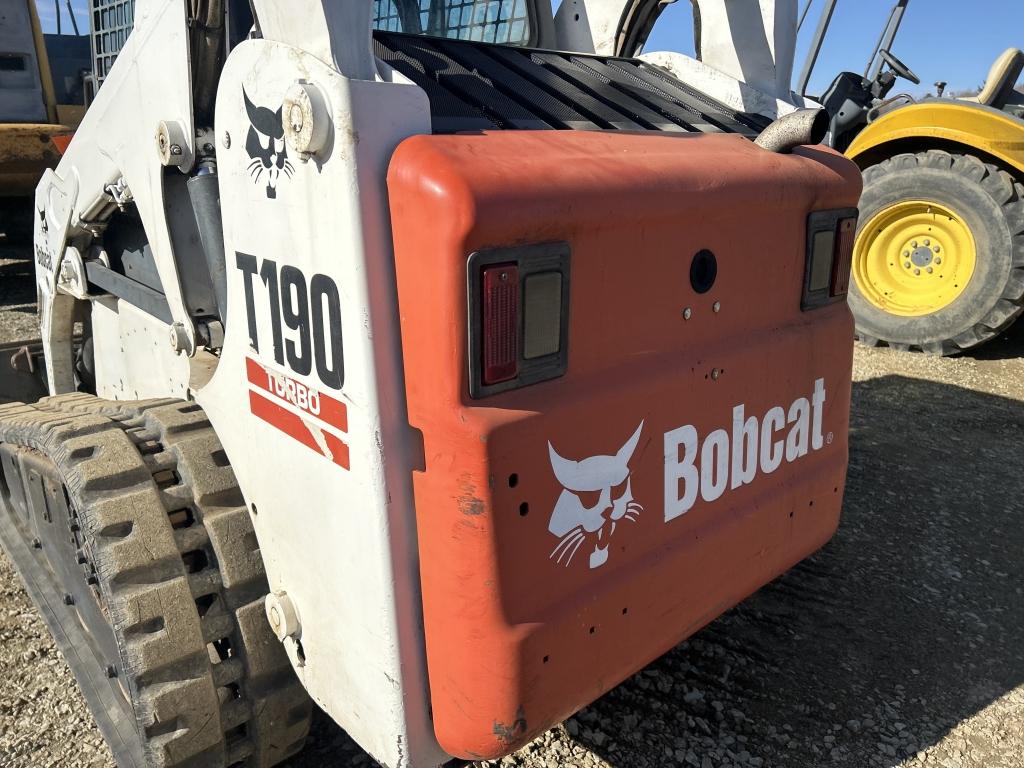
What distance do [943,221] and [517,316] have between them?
5.24 metres

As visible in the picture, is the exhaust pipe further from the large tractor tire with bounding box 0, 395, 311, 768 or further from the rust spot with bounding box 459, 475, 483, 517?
the large tractor tire with bounding box 0, 395, 311, 768

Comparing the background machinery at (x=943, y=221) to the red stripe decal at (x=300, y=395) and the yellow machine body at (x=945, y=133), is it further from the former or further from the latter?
the red stripe decal at (x=300, y=395)

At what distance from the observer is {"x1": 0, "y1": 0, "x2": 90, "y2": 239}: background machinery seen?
22.1ft

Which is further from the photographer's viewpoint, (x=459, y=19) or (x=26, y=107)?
(x=26, y=107)

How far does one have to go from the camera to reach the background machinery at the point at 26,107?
6.74 m

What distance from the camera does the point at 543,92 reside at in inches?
79.1

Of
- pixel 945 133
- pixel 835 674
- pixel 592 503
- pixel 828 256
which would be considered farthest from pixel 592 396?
pixel 945 133

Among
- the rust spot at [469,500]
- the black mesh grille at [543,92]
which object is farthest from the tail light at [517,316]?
the black mesh grille at [543,92]

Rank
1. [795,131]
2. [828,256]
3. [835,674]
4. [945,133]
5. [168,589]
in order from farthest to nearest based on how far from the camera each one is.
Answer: [945,133]
[835,674]
[828,256]
[795,131]
[168,589]

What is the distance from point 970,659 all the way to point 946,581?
441 millimetres

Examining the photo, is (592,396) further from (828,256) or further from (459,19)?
(459,19)

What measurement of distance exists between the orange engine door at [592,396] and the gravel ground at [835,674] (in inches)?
19.8

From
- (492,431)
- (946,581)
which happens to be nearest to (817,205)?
(492,431)

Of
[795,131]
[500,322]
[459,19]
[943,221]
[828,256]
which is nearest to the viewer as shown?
[500,322]
